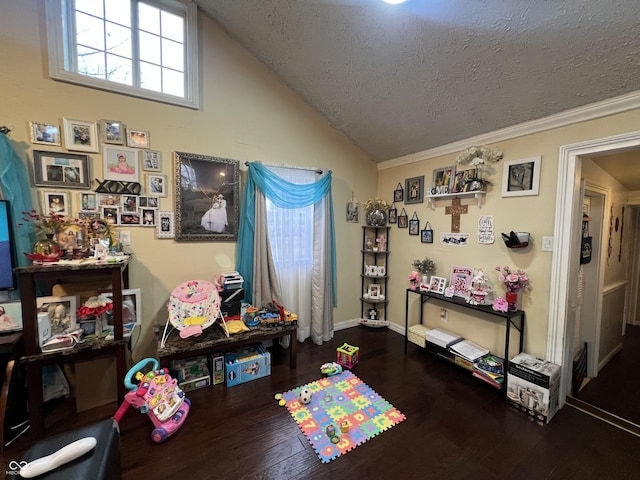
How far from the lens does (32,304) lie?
1.63m

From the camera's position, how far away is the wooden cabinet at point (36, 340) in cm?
161

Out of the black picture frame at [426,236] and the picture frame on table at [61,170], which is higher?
the picture frame on table at [61,170]

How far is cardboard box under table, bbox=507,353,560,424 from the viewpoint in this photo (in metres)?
1.88

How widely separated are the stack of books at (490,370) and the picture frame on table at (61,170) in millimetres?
3720

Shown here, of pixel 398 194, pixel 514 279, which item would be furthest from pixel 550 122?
pixel 398 194

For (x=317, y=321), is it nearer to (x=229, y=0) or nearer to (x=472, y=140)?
(x=472, y=140)

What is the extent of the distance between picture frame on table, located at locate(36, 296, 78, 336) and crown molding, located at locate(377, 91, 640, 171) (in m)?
3.61

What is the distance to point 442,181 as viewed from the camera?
2877mm

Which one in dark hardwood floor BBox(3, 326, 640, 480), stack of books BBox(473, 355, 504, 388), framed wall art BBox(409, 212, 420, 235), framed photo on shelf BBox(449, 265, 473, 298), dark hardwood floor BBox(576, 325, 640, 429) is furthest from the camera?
framed wall art BBox(409, 212, 420, 235)

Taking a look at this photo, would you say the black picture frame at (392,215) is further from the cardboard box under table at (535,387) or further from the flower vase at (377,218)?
the cardboard box under table at (535,387)

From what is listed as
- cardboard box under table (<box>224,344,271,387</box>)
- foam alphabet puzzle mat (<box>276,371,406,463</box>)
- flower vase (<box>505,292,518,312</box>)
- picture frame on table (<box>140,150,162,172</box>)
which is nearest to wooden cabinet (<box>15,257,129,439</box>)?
cardboard box under table (<box>224,344,271,387</box>)

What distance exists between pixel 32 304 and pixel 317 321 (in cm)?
237

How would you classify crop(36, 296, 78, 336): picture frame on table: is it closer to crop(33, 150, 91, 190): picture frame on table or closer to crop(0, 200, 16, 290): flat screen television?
crop(0, 200, 16, 290): flat screen television

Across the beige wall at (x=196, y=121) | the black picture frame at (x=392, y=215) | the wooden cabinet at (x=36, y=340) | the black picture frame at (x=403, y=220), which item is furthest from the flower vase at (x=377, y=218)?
the wooden cabinet at (x=36, y=340)
